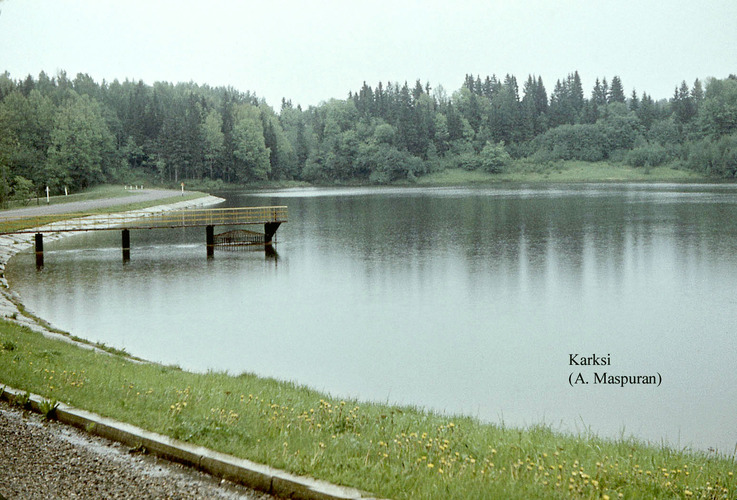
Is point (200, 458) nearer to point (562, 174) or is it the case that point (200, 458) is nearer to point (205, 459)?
point (205, 459)

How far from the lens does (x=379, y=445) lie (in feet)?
27.2

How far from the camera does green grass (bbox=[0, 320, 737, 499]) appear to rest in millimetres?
6996

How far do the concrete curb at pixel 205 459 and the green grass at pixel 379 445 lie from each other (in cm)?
15

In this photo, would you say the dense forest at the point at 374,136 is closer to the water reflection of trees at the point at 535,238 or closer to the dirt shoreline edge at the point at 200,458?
the water reflection of trees at the point at 535,238

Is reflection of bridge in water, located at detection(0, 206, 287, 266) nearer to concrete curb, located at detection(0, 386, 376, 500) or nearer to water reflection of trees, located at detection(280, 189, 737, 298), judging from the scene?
water reflection of trees, located at detection(280, 189, 737, 298)

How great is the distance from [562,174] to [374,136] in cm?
5091

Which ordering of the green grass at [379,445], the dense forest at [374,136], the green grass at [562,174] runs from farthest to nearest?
the green grass at [562,174] → the dense forest at [374,136] → the green grass at [379,445]

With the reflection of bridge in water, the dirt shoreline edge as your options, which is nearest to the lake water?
the reflection of bridge in water

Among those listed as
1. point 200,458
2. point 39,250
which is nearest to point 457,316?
point 200,458


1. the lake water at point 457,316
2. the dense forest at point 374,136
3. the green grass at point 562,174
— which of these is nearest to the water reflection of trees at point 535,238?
the lake water at point 457,316

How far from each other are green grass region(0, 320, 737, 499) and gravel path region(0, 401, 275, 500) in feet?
1.69

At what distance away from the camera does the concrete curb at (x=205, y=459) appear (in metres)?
6.70

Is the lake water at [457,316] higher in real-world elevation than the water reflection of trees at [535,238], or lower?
lower

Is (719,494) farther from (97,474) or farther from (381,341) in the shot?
(381,341)
